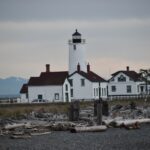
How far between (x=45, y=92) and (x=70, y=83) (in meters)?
3.28

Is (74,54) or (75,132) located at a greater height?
(74,54)

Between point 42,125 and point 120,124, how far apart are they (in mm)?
4036

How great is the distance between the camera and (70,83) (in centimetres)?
7844

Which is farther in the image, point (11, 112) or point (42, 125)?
point (11, 112)

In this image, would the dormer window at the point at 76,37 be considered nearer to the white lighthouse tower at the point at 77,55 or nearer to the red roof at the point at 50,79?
the white lighthouse tower at the point at 77,55

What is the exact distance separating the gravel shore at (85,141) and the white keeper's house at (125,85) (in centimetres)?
4851

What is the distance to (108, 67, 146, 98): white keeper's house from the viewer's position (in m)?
83.2

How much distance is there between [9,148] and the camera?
2780cm

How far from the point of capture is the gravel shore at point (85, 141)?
1088 inches

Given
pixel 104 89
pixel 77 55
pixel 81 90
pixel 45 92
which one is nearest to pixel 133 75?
pixel 104 89

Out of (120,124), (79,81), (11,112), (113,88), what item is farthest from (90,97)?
(120,124)

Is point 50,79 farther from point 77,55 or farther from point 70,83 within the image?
point 77,55

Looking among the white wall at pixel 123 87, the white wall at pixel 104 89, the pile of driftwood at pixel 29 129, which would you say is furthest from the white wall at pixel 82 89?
the pile of driftwood at pixel 29 129

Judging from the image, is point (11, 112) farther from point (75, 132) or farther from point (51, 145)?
point (51, 145)
